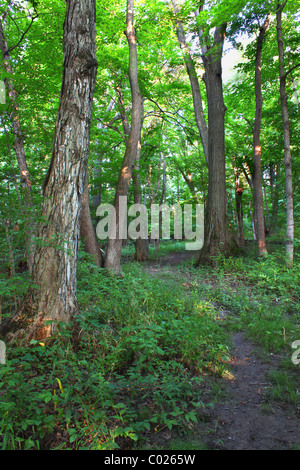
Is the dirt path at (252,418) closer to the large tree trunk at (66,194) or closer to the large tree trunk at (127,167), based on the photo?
the large tree trunk at (66,194)

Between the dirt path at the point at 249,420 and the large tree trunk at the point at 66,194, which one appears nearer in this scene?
the dirt path at the point at 249,420

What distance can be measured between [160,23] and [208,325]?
10903mm

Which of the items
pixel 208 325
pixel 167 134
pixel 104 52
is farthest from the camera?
pixel 167 134

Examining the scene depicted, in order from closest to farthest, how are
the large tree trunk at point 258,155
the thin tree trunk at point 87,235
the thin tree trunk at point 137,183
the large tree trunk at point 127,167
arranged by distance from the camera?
the thin tree trunk at point 87,235 → the large tree trunk at point 127,167 → the large tree trunk at point 258,155 → the thin tree trunk at point 137,183

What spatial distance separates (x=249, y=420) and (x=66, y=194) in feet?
10.2

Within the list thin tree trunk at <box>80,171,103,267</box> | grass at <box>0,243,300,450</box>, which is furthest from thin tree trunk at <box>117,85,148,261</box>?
grass at <box>0,243,300,450</box>

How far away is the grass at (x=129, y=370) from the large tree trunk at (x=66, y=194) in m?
0.34

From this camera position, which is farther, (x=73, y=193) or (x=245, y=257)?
(x=245, y=257)

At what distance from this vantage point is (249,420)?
242 centimetres

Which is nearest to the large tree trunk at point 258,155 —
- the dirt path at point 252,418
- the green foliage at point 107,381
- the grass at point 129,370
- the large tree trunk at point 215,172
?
the large tree trunk at point 215,172

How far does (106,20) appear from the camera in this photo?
917cm

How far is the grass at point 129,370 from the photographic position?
2123 millimetres
